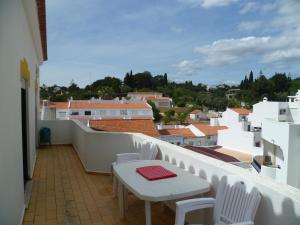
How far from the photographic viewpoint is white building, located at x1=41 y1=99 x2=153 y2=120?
1471 inches

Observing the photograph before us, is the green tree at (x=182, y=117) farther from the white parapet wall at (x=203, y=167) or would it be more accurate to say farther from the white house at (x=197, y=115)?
the white parapet wall at (x=203, y=167)

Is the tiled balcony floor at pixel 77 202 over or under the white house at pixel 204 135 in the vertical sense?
over

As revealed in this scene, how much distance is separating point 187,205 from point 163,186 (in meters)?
0.38

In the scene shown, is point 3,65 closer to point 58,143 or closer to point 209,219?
point 209,219

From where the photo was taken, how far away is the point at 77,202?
3.98 metres

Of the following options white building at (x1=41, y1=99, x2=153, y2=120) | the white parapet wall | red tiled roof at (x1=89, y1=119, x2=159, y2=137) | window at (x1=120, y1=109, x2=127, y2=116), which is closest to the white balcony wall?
red tiled roof at (x1=89, y1=119, x2=159, y2=137)

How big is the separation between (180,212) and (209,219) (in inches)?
31.3

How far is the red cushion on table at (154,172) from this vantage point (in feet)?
8.80

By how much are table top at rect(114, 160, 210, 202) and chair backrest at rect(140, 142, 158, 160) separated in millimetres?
1013

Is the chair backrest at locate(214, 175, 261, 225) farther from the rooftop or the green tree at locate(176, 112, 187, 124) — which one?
the green tree at locate(176, 112, 187, 124)

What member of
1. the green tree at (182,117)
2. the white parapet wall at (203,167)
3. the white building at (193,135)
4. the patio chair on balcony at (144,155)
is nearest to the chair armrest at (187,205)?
the white parapet wall at (203,167)

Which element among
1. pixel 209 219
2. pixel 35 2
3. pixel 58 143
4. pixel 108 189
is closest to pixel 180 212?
pixel 209 219

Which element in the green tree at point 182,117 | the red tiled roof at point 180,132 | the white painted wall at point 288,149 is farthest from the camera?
the green tree at point 182,117

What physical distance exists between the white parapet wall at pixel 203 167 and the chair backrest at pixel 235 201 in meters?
0.08
